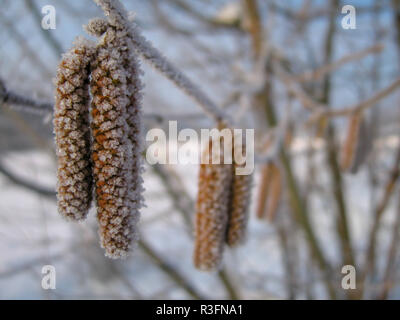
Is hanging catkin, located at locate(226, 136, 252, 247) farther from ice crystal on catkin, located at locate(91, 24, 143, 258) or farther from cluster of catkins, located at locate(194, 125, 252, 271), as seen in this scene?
ice crystal on catkin, located at locate(91, 24, 143, 258)

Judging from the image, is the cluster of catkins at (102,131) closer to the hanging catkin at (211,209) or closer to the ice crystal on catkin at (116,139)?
the ice crystal on catkin at (116,139)

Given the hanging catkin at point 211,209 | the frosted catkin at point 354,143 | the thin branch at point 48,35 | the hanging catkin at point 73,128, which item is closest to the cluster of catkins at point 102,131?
the hanging catkin at point 73,128

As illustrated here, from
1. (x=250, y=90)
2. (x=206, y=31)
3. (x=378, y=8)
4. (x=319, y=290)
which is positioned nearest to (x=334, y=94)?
(x=378, y=8)

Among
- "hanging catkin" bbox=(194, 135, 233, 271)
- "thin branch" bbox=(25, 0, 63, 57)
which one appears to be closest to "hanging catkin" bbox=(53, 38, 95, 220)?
"hanging catkin" bbox=(194, 135, 233, 271)

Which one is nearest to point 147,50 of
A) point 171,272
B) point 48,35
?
point 48,35

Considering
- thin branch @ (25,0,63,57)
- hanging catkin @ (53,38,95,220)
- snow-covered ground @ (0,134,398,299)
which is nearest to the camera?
hanging catkin @ (53,38,95,220)

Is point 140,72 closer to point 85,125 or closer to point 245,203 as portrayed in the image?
point 85,125

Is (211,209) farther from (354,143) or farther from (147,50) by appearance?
(354,143)
